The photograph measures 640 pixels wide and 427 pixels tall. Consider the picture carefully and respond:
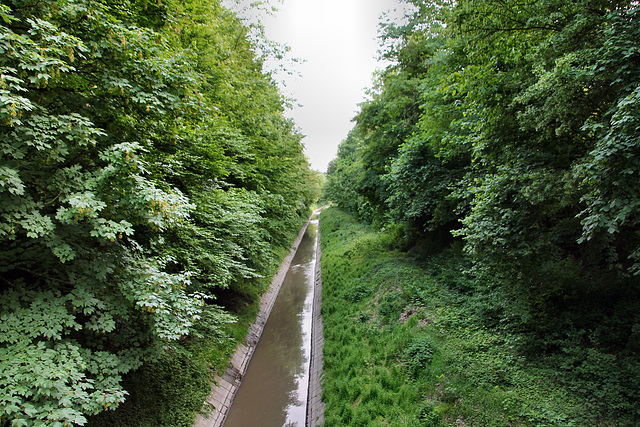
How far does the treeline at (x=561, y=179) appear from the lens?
4.27 metres

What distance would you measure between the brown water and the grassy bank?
1.20m

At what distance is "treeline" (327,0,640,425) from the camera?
168 inches

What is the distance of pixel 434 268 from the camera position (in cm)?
1229

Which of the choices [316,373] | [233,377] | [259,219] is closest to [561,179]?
[259,219]

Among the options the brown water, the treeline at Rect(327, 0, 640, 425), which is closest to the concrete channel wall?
the brown water

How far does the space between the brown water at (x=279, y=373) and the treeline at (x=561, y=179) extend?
619 centimetres

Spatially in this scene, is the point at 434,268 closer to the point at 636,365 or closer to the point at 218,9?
the point at 636,365

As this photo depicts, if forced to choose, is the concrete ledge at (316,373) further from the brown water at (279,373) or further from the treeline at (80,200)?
the treeline at (80,200)

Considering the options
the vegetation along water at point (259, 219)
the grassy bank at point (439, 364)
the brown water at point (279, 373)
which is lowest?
the brown water at point (279, 373)

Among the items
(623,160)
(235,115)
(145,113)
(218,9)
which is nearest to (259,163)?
(235,115)

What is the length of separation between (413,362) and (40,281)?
26.1 feet

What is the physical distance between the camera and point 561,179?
4973 millimetres

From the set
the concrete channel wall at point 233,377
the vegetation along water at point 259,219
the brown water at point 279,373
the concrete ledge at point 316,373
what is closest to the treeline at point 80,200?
the vegetation along water at point 259,219

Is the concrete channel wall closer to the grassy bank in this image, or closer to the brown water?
the brown water
